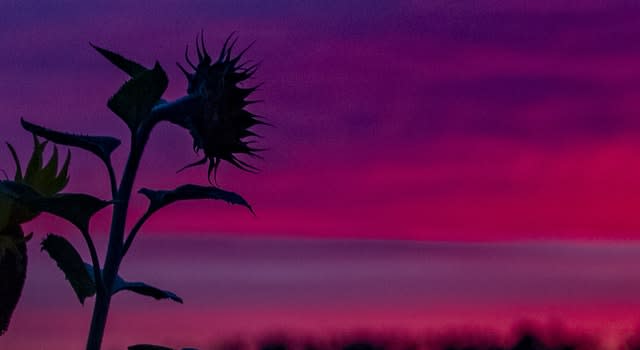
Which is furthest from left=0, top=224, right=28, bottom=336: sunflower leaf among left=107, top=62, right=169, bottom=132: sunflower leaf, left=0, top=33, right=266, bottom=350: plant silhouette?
left=107, top=62, right=169, bottom=132: sunflower leaf

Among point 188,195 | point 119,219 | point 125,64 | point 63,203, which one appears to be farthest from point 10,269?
point 125,64

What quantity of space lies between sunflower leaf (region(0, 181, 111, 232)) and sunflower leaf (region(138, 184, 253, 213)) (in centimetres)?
24

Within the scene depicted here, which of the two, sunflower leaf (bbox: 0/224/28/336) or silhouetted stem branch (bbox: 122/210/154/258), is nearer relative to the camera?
silhouetted stem branch (bbox: 122/210/154/258)

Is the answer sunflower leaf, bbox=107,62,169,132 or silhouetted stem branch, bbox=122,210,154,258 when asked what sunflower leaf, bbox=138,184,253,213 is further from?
sunflower leaf, bbox=107,62,169,132

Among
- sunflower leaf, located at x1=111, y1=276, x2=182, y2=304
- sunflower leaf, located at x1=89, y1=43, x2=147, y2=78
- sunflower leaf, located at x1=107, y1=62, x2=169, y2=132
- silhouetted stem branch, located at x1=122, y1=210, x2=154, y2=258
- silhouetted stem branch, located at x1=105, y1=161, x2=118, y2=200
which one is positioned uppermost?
sunflower leaf, located at x1=89, y1=43, x2=147, y2=78

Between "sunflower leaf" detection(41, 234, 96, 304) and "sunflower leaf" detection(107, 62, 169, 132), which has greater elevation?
Result: "sunflower leaf" detection(107, 62, 169, 132)

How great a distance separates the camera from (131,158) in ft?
15.9

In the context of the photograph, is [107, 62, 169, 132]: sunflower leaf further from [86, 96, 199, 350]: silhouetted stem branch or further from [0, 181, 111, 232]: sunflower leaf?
[0, 181, 111, 232]: sunflower leaf

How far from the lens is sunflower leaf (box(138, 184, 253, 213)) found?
473cm

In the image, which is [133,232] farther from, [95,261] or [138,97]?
[138,97]

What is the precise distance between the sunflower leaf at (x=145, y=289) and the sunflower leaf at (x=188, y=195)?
0.37m

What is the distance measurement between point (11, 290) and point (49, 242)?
0.44 m

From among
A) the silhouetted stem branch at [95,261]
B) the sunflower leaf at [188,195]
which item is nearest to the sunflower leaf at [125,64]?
the sunflower leaf at [188,195]

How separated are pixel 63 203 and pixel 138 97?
561mm
